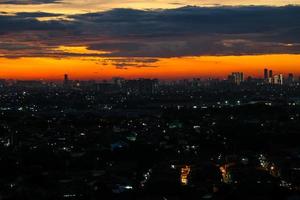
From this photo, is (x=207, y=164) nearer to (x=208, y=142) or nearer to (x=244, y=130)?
(x=208, y=142)

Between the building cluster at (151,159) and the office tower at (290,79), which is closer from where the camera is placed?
the building cluster at (151,159)

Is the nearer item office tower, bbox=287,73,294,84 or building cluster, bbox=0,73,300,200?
building cluster, bbox=0,73,300,200

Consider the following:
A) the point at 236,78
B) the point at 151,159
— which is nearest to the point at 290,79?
the point at 236,78

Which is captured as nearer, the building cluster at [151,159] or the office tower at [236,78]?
the building cluster at [151,159]

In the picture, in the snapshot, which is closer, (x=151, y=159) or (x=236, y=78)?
(x=151, y=159)

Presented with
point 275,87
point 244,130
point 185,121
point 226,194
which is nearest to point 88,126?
point 185,121

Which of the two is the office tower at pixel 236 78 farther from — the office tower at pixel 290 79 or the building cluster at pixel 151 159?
the building cluster at pixel 151 159

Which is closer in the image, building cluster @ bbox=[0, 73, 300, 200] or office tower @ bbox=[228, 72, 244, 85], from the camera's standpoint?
building cluster @ bbox=[0, 73, 300, 200]

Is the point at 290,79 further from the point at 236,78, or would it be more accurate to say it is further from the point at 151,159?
the point at 151,159

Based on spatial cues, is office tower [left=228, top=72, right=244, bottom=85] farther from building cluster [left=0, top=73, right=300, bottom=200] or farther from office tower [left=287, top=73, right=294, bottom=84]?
building cluster [left=0, top=73, right=300, bottom=200]

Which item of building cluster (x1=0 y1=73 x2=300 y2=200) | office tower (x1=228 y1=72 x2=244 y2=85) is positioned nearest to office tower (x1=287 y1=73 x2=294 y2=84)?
office tower (x1=228 y1=72 x2=244 y2=85)

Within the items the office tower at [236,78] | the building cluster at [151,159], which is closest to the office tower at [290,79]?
the office tower at [236,78]
